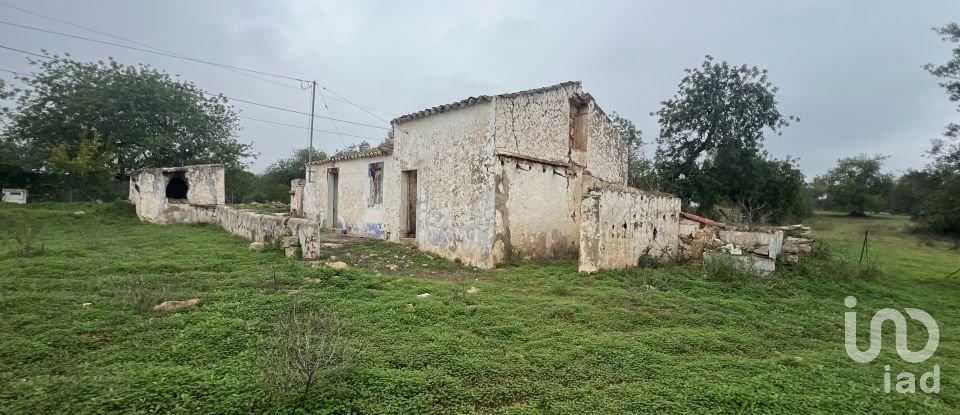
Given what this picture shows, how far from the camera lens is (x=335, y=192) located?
1723 cm

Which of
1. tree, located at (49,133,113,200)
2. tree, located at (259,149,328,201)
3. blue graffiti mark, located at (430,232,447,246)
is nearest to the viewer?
blue graffiti mark, located at (430,232,447,246)

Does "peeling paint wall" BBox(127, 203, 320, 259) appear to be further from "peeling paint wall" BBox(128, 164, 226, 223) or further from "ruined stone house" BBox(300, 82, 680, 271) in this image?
"ruined stone house" BBox(300, 82, 680, 271)

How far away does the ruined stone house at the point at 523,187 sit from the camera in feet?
29.8

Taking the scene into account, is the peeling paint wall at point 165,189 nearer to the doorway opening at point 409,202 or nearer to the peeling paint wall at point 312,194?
the peeling paint wall at point 312,194

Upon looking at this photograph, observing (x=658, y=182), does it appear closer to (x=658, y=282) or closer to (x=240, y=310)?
(x=658, y=282)

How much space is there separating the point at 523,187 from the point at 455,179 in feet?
5.46

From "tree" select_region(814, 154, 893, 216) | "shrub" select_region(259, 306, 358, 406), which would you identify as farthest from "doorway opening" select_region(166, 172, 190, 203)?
"tree" select_region(814, 154, 893, 216)

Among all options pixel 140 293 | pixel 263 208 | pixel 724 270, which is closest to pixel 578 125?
pixel 724 270

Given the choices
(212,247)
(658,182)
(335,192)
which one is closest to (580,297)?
(212,247)

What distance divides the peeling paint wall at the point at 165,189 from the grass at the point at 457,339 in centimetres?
739

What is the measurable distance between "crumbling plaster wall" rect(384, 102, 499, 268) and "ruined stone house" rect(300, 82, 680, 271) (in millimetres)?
25

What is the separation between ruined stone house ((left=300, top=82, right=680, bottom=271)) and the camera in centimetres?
908

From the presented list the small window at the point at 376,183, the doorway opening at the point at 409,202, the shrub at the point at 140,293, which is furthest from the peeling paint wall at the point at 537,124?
the shrub at the point at 140,293

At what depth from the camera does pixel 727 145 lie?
1884 centimetres
